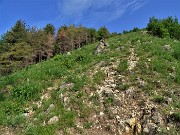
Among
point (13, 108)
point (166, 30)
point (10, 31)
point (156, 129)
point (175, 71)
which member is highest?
point (10, 31)

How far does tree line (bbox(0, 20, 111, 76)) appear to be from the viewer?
55.9 m

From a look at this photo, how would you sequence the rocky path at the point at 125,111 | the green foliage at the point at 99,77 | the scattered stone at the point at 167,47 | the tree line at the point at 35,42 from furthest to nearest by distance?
the tree line at the point at 35,42 < the scattered stone at the point at 167,47 < the green foliage at the point at 99,77 < the rocky path at the point at 125,111

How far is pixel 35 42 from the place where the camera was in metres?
68.4

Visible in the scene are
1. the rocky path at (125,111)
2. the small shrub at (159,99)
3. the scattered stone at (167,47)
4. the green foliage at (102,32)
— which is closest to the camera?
the rocky path at (125,111)

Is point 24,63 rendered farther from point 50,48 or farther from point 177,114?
point 177,114

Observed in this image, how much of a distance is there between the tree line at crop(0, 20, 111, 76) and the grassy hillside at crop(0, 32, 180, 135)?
1178 inches

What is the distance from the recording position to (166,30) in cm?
3284

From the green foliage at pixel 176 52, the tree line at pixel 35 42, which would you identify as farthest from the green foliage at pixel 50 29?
the green foliage at pixel 176 52

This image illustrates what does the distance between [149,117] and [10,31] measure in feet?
164

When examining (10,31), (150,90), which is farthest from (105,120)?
(10,31)

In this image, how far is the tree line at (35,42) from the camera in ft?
183

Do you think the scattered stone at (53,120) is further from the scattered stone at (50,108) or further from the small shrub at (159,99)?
the small shrub at (159,99)

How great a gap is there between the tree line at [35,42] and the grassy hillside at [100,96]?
29.9m

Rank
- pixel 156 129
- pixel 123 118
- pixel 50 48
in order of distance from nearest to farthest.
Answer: pixel 156 129 < pixel 123 118 < pixel 50 48
